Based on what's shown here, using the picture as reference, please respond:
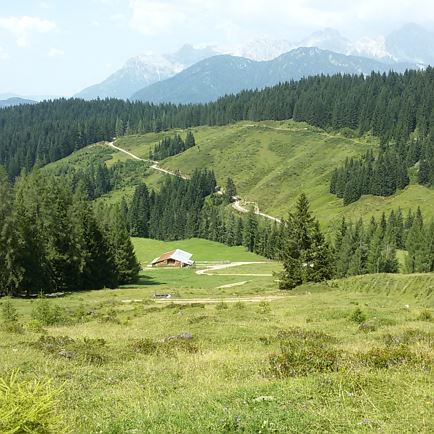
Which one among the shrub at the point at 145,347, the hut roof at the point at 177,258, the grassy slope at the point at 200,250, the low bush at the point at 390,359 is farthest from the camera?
the grassy slope at the point at 200,250

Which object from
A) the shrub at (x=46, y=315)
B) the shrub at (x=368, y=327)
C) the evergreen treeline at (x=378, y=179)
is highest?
the evergreen treeline at (x=378, y=179)

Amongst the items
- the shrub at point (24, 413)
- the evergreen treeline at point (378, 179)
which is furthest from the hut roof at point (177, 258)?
the shrub at point (24, 413)

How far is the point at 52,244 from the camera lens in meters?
67.8

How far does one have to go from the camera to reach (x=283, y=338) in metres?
22.2

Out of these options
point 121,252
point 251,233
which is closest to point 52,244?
point 121,252

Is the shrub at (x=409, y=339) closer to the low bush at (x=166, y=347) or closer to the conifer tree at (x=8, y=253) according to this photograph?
the low bush at (x=166, y=347)

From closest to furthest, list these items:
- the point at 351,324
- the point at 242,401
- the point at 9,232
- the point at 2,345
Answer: the point at 242,401
the point at 2,345
the point at 351,324
the point at 9,232

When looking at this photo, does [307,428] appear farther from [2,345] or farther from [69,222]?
[69,222]

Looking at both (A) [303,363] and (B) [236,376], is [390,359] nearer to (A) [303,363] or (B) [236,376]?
(A) [303,363]

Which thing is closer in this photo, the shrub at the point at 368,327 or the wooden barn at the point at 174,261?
the shrub at the point at 368,327

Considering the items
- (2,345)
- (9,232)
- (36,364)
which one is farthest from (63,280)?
(36,364)

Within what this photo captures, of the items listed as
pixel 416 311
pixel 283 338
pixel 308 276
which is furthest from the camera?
pixel 308 276

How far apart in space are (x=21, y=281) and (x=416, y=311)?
46.6 meters

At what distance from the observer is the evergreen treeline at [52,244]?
5878cm
